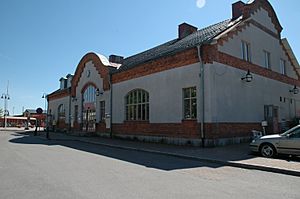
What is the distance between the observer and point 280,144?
10.8m

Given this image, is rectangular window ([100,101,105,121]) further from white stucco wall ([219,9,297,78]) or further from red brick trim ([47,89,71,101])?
white stucco wall ([219,9,297,78])

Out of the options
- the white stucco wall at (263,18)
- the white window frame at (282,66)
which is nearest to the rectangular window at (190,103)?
the white stucco wall at (263,18)

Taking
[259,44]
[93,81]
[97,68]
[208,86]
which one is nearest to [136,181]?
[208,86]

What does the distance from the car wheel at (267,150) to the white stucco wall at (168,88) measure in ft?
17.2

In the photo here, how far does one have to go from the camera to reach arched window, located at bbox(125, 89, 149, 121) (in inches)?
754

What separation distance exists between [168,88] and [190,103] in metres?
2.04

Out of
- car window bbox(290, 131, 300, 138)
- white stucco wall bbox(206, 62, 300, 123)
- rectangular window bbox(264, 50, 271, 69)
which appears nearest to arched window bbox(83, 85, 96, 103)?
white stucco wall bbox(206, 62, 300, 123)

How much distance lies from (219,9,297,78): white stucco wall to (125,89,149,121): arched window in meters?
6.60

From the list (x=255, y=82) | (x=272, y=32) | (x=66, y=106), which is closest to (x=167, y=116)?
(x=255, y=82)

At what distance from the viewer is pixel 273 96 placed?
20453 millimetres

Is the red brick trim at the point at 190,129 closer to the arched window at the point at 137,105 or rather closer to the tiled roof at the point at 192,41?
the arched window at the point at 137,105

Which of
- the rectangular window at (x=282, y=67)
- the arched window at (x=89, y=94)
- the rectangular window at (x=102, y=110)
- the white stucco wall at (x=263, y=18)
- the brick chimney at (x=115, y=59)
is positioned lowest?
the rectangular window at (x=102, y=110)

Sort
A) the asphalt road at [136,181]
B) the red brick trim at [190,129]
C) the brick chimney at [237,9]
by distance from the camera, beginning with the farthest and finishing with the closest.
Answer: the brick chimney at [237,9] < the red brick trim at [190,129] < the asphalt road at [136,181]

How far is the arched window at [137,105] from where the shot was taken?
19.2 m
